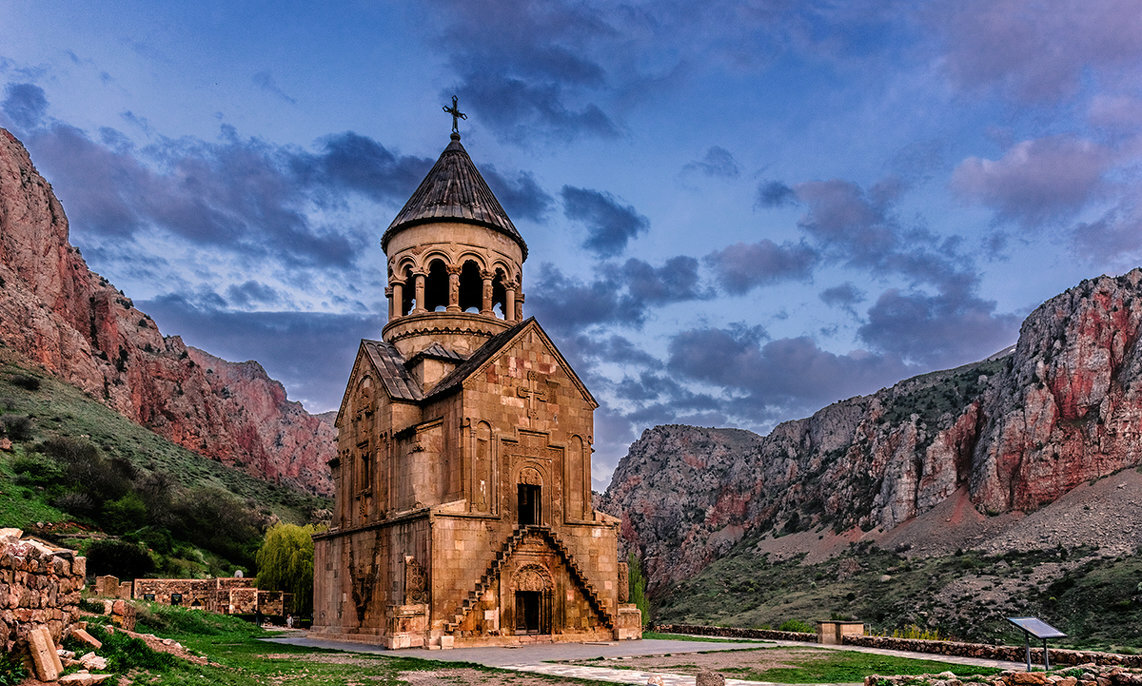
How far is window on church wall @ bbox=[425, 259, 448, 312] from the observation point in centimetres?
2855

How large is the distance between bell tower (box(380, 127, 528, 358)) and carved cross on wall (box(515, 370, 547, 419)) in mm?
3197

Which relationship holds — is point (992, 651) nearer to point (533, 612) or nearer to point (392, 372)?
point (533, 612)

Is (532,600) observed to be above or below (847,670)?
above

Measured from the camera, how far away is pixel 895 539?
69062 mm

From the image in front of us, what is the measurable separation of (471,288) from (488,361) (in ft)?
22.7

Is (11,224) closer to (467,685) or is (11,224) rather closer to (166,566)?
(166,566)

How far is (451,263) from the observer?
27.7 m

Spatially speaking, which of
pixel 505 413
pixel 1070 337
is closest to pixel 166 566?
pixel 505 413

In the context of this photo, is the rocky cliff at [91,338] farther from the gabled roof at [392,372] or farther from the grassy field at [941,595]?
the grassy field at [941,595]

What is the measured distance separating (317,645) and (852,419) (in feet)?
270

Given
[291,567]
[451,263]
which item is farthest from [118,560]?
[451,263]

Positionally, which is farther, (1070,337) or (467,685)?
(1070,337)

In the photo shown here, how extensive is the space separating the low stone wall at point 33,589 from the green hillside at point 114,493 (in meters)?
30.9

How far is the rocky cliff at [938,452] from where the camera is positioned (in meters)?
62.6
